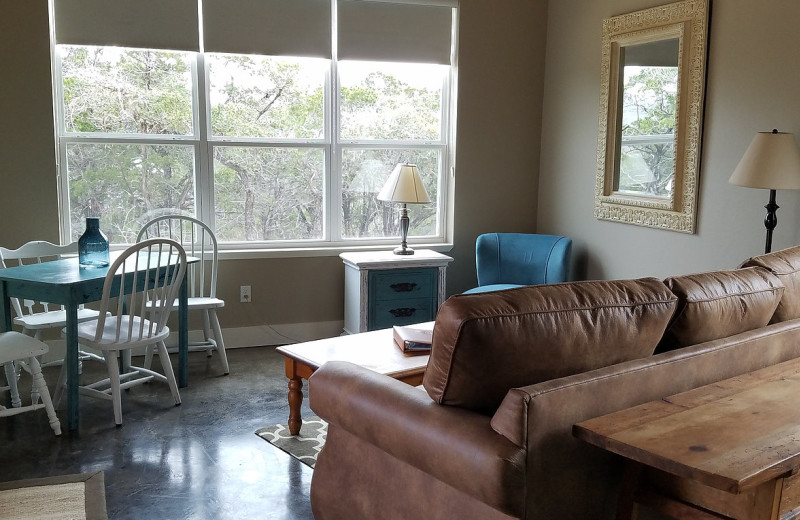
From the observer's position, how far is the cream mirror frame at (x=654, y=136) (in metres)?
4.08

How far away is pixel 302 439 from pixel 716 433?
2070 millimetres

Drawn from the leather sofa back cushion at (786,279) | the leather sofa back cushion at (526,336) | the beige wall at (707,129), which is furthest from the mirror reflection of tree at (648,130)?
the leather sofa back cushion at (526,336)

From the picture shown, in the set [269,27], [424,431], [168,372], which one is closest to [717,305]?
[424,431]

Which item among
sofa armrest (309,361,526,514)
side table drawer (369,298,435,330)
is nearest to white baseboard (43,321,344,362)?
side table drawer (369,298,435,330)

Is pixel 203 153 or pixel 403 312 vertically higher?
pixel 203 153

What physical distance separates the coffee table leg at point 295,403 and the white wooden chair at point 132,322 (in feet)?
2.46

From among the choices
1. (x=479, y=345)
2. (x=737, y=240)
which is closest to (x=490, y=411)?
(x=479, y=345)

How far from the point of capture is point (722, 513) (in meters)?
1.83

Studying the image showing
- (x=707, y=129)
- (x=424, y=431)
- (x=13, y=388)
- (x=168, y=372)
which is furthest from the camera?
(x=707, y=129)

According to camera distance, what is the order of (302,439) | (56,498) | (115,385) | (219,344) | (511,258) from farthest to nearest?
(511,258)
(219,344)
(115,385)
(302,439)
(56,498)

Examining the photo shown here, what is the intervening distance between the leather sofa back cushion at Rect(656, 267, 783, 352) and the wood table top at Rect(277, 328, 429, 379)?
1141 millimetres

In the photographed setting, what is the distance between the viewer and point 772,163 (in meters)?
3.35

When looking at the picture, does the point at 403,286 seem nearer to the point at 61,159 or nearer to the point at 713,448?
the point at 61,159

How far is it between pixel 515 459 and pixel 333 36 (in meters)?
3.77
